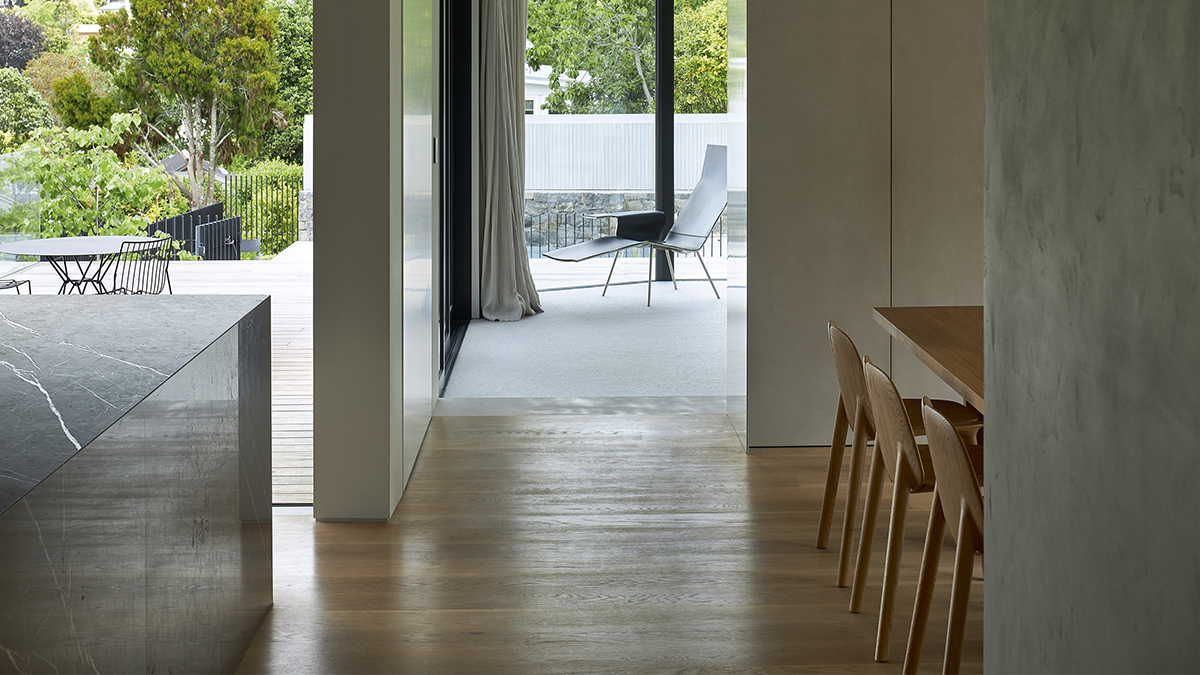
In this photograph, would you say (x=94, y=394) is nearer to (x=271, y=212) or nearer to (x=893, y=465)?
(x=893, y=465)

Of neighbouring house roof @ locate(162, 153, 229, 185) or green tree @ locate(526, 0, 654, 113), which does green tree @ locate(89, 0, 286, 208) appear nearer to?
neighbouring house roof @ locate(162, 153, 229, 185)

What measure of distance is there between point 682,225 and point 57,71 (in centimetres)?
1142

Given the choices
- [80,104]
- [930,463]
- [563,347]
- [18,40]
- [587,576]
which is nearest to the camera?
[930,463]

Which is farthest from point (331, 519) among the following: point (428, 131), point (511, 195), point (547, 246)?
point (547, 246)

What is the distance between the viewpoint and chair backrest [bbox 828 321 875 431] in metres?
2.71

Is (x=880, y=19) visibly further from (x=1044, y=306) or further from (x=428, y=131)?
(x=1044, y=306)

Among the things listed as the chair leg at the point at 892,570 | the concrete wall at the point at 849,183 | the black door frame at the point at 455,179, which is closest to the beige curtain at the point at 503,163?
the black door frame at the point at 455,179

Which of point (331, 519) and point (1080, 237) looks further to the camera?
point (331, 519)

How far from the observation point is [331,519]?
3.35 meters

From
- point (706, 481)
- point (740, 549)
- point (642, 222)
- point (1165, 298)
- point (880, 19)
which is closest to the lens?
point (1165, 298)

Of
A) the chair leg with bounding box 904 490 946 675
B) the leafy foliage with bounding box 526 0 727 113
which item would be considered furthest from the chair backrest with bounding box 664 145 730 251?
the chair leg with bounding box 904 490 946 675

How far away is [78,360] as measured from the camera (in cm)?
192

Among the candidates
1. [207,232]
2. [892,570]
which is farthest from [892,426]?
[207,232]

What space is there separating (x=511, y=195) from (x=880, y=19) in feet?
11.5
